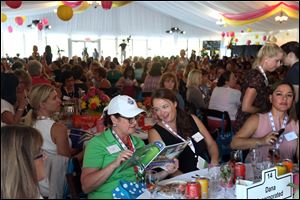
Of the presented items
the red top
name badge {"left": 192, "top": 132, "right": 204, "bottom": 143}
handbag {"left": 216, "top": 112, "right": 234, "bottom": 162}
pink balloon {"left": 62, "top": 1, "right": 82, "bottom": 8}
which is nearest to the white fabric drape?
pink balloon {"left": 62, "top": 1, "right": 82, "bottom": 8}

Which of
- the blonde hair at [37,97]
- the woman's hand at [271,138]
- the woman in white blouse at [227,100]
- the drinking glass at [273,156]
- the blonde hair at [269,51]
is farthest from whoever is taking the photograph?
the woman in white blouse at [227,100]

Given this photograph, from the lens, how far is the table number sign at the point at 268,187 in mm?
2066

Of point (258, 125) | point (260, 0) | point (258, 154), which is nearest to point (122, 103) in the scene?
point (258, 154)

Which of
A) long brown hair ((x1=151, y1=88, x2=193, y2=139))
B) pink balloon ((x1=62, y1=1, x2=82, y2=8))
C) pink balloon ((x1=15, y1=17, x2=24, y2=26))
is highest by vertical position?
pink balloon ((x1=62, y1=1, x2=82, y2=8))

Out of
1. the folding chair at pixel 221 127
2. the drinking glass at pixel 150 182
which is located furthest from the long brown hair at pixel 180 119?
the folding chair at pixel 221 127

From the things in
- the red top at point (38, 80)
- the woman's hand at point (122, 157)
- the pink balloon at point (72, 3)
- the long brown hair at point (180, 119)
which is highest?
the pink balloon at point (72, 3)

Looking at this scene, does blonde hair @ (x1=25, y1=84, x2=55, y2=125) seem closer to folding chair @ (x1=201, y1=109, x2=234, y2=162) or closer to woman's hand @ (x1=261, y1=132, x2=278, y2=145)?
woman's hand @ (x1=261, y1=132, x2=278, y2=145)

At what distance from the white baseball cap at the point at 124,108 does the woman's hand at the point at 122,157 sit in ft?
1.10

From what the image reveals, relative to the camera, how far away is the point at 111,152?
8.34ft

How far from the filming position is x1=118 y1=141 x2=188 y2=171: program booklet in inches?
91.0

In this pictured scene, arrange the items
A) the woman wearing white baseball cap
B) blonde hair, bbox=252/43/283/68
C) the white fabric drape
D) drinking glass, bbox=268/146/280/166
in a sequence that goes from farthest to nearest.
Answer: the white fabric drape < blonde hair, bbox=252/43/283/68 < drinking glass, bbox=268/146/280/166 < the woman wearing white baseball cap

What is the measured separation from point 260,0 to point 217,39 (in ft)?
37.7

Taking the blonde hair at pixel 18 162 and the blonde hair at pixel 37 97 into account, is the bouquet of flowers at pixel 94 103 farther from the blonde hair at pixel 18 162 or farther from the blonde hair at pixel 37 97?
the blonde hair at pixel 18 162

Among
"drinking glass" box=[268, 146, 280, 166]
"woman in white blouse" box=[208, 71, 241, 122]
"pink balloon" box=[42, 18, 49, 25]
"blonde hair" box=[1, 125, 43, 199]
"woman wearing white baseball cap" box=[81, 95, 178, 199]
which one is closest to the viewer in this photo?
"blonde hair" box=[1, 125, 43, 199]
